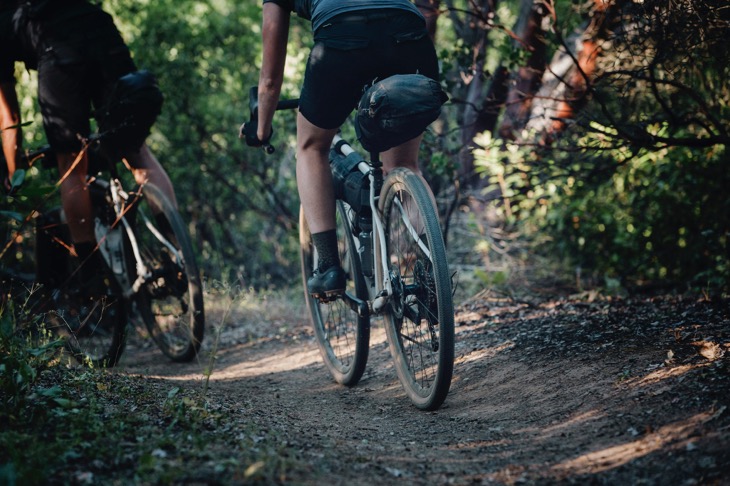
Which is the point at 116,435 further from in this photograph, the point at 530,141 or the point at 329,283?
the point at 530,141

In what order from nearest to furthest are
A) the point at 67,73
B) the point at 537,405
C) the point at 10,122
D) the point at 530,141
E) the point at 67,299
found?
1. the point at 537,405
2. the point at 67,73
3. the point at 10,122
4. the point at 67,299
5. the point at 530,141

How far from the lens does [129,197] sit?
4113 mm

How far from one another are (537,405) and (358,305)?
93 centimetres

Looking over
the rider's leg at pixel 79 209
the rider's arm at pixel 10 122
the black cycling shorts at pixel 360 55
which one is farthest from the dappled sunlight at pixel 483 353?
the rider's arm at pixel 10 122

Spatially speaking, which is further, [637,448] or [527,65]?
[527,65]

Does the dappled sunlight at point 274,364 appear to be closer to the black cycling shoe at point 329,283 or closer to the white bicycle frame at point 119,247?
the white bicycle frame at point 119,247

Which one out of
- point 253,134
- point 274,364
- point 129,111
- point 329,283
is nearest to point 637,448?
point 329,283

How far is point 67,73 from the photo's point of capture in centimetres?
381

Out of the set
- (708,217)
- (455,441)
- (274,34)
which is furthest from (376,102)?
(708,217)

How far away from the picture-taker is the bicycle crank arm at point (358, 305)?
126 inches

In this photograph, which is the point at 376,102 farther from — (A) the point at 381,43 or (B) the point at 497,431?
(B) the point at 497,431

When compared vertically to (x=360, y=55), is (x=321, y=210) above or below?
below

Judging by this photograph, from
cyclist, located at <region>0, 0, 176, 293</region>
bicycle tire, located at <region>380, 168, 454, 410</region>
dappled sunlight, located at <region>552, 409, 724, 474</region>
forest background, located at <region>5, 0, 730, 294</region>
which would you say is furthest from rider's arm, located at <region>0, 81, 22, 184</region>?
dappled sunlight, located at <region>552, 409, 724, 474</region>

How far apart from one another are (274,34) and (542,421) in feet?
6.13
